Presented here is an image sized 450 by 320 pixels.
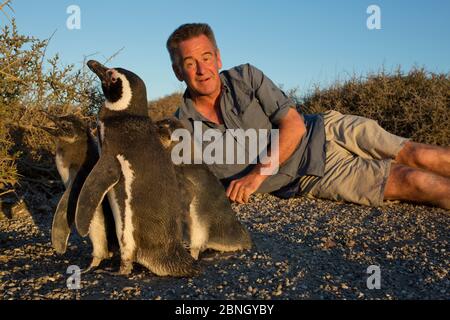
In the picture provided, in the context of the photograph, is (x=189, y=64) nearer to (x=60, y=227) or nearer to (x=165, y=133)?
(x=165, y=133)

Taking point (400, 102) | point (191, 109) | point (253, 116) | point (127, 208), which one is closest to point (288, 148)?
point (253, 116)

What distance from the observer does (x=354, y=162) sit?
4.87 meters

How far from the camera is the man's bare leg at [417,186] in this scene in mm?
4500

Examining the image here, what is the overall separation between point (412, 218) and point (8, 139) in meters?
3.84

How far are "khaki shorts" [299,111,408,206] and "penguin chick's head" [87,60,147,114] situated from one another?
2548 mm

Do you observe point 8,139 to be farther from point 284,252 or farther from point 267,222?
point 284,252

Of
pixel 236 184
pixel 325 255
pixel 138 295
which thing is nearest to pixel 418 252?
pixel 325 255

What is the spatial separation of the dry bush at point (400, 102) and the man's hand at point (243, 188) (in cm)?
407

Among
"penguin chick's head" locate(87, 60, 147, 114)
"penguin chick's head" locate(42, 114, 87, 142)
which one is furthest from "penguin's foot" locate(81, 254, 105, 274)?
"penguin chick's head" locate(87, 60, 147, 114)

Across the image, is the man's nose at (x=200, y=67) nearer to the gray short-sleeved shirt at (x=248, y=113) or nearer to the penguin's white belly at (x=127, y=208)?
the gray short-sleeved shirt at (x=248, y=113)

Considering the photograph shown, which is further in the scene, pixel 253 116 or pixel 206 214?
pixel 253 116

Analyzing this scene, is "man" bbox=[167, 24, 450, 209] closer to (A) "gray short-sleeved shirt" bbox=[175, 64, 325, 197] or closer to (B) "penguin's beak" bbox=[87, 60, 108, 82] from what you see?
(A) "gray short-sleeved shirt" bbox=[175, 64, 325, 197]

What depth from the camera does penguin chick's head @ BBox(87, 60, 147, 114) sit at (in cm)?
269

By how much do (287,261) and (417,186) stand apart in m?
2.24
